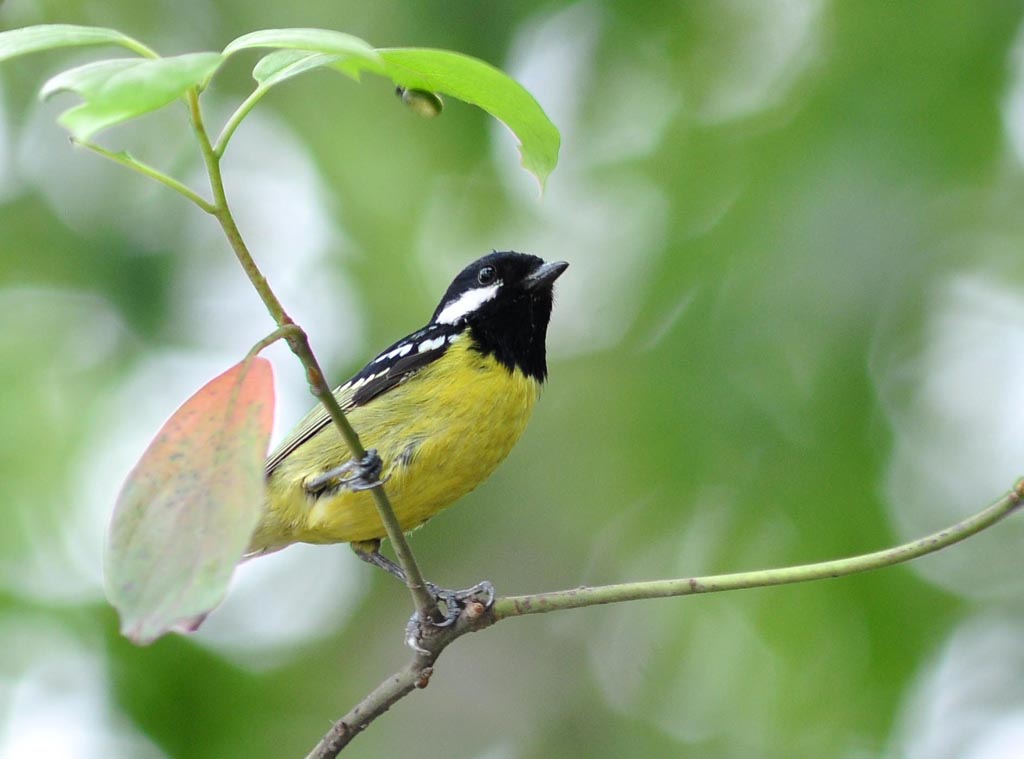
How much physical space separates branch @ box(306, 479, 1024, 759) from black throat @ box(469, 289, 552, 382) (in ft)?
5.11

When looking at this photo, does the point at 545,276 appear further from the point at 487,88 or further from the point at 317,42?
the point at 317,42

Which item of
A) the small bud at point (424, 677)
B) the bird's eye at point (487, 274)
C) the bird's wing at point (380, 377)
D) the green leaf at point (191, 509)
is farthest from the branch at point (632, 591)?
the bird's eye at point (487, 274)

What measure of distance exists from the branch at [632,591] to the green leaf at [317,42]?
1219mm

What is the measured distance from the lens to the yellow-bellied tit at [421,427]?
4.05m

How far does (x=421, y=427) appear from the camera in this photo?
4.06 meters

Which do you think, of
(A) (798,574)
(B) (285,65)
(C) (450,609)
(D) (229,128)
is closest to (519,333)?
(C) (450,609)

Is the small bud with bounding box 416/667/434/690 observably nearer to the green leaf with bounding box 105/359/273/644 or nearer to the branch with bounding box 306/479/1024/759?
the branch with bounding box 306/479/1024/759

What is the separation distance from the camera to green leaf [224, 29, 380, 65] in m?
1.44

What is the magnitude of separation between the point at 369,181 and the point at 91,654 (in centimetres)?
323

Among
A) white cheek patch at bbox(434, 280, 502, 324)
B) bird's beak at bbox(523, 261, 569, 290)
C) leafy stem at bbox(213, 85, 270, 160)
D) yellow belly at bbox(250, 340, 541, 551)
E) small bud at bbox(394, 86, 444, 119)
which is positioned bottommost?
leafy stem at bbox(213, 85, 270, 160)

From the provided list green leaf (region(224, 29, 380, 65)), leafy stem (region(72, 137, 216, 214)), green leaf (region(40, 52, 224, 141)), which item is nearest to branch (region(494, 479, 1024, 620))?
leafy stem (region(72, 137, 216, 214))

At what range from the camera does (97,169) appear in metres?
6.55

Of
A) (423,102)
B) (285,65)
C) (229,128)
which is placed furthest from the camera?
(423,102)

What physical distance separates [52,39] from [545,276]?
313 centimetres
